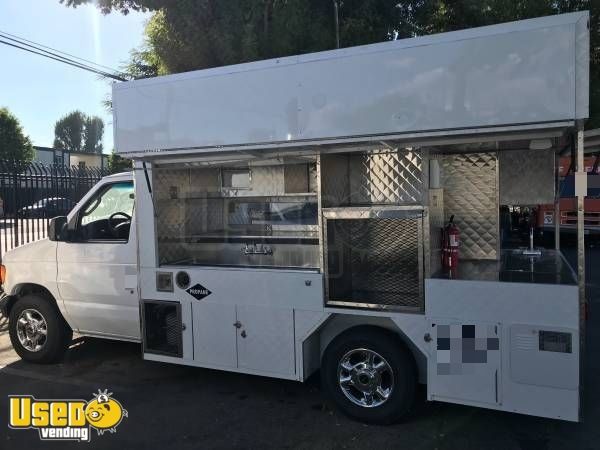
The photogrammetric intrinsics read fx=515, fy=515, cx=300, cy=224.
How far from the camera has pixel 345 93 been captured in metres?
3.83

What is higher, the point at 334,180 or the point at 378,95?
→ the point at 378,95

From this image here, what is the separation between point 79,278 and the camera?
5426 millimetres

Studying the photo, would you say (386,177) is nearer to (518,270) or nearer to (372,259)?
(372,259)

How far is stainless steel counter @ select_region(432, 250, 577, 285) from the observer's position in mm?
3709

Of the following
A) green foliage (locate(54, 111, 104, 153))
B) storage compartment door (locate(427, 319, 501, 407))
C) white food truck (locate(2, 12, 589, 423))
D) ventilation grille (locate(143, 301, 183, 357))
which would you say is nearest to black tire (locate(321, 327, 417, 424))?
white food truck (locate(2, 12, 589, 423))

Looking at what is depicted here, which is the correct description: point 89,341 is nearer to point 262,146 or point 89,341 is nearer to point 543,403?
point 262,146

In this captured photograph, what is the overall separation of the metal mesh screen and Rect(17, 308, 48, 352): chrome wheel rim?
135 inches

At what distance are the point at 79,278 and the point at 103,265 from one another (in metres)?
0.37

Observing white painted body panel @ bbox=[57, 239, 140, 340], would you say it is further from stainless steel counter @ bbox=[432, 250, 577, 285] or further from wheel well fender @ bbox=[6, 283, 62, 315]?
stainless steel counter @ bbox=[432, 250, 577, 285]

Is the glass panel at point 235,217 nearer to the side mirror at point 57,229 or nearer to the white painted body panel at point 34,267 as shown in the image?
the side mirror at point 57,229

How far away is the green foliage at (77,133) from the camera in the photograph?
236ft

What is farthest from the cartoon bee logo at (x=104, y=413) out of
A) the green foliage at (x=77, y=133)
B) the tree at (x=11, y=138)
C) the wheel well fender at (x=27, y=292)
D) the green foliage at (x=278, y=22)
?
the green foliage at (x=77, y=133)

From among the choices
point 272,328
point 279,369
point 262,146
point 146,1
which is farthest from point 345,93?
point 146,1

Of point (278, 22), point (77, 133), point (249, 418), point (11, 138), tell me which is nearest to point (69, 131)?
point (77, 133)
